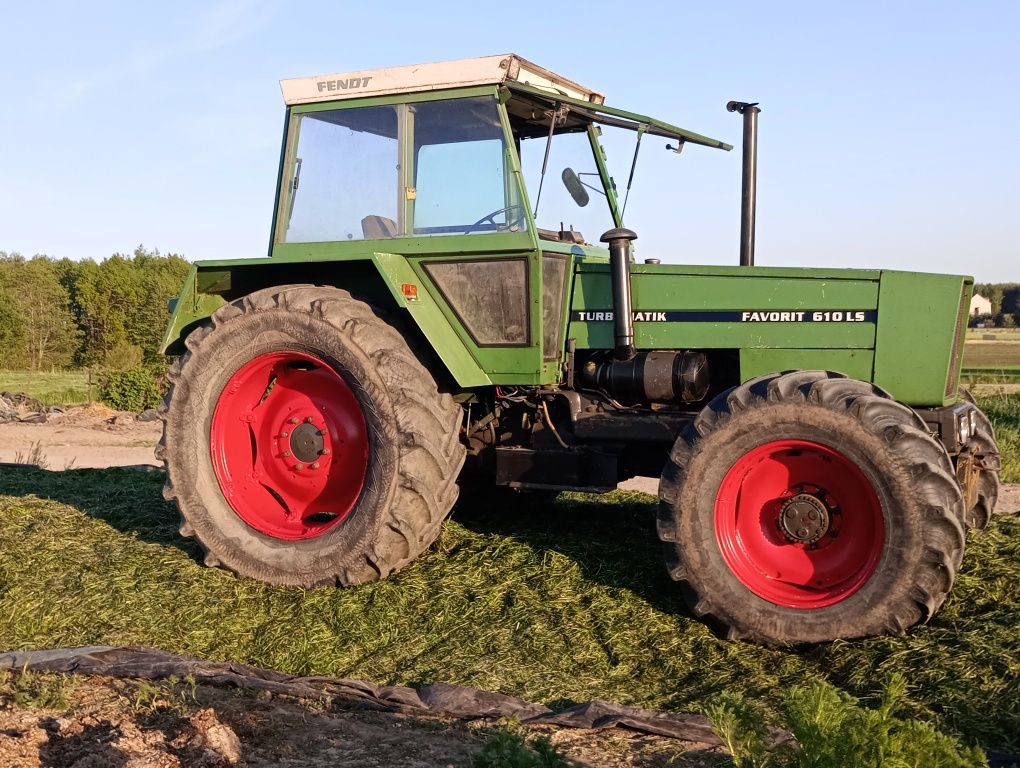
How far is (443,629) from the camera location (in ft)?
14.9

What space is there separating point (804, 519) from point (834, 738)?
210 centimetres

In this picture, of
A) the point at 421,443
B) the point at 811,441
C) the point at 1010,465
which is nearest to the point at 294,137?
the point at 421,443

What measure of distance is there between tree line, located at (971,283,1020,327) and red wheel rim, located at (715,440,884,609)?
69703 mm

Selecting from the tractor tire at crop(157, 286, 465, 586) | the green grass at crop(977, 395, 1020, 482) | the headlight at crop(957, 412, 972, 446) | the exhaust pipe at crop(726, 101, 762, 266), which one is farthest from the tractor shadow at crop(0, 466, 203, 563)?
the green grass at crop(977, 395, 1020, 482)

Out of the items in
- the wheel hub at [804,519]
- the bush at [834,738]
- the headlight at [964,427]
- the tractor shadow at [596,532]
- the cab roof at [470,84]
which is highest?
the cab roof at [470,84]

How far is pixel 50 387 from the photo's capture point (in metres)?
25.5

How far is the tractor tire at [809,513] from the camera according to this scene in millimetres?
4184

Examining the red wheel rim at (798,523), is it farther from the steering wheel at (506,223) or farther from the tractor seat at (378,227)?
the tractor seat at (378,227)

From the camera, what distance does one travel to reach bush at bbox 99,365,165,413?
19.3 m

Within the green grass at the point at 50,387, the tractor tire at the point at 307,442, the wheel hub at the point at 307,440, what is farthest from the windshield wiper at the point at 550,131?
the green grass at the point at 50,387

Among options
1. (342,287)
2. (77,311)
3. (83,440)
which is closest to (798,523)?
(342,287)

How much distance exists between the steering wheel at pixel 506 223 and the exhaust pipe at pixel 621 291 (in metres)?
0.45

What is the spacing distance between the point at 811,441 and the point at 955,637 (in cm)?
97

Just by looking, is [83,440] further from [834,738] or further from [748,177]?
[834,738]
